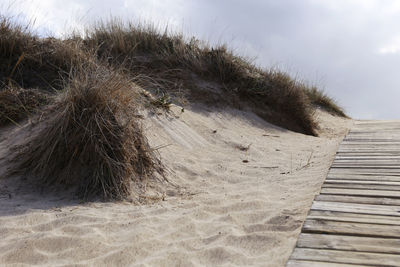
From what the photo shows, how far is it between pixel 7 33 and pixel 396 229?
617cm

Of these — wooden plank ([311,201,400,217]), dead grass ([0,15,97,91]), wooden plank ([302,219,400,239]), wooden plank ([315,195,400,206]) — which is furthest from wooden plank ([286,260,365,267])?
dead grass ([0,15,97,91])

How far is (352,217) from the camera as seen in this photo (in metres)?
2.94

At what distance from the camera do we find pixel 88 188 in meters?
4.05

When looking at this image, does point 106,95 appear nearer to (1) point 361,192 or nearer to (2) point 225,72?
(1) point 361,192

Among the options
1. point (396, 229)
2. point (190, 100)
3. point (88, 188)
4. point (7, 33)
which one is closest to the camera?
point (396, 229)

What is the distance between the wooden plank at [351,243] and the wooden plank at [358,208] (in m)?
0.46

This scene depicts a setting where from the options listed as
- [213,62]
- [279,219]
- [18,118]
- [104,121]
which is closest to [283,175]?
[279,219]

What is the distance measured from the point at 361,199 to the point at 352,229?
0.68 metres

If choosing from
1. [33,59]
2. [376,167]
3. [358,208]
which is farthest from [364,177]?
[33,59]

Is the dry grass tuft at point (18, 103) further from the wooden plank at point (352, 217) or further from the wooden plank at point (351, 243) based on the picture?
the wooden plank at point (351, 243)

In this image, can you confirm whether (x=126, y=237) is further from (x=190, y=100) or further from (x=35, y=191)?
(x=190, y=100)

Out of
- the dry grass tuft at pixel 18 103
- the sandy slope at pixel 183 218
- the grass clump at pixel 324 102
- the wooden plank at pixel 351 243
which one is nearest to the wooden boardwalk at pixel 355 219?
the wooden plank at pixel 351 243

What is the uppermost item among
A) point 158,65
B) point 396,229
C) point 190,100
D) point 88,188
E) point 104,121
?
point 158,65

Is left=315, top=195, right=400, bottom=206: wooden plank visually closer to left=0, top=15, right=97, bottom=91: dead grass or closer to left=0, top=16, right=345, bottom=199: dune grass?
left=0, top=16, right=345, bottom=199: dune grass
